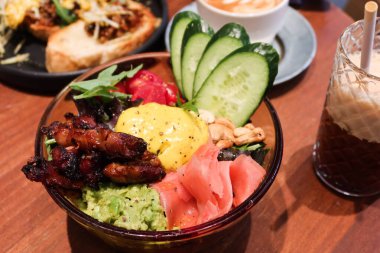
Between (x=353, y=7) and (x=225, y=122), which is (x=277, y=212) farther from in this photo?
(x=353, y=7)

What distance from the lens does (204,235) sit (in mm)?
1091

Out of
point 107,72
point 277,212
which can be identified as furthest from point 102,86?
point 277,212

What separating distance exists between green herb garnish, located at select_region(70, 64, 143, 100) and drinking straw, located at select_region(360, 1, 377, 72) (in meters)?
0.77

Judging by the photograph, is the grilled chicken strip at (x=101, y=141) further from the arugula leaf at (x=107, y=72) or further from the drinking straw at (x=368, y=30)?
the drinking straw at (x=368, y=30)

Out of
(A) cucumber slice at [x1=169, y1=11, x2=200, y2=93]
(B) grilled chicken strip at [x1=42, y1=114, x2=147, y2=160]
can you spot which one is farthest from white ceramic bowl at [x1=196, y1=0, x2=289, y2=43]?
(B) grilled chicken strip at [x1=42, y1=114, x2=147, y2=160]

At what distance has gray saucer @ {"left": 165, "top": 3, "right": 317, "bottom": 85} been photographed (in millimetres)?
1991

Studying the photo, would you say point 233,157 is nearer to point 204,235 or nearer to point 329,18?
point 204,235

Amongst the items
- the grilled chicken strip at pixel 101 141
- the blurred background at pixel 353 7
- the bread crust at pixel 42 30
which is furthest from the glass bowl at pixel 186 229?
the blurred background at pixel 353 7

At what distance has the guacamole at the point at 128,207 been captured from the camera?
3.59 feet

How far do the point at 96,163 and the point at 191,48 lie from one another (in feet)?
1.94

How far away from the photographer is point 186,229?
1.06 meters

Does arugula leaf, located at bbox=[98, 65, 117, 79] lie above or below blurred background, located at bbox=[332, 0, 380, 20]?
above

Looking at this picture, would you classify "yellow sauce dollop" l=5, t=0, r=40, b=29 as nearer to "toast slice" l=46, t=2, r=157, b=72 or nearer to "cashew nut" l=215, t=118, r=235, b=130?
"toast slice" l=46, t=2, r=157, b=72

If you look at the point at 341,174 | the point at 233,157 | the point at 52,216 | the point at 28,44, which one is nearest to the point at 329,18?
the point at 341,174
